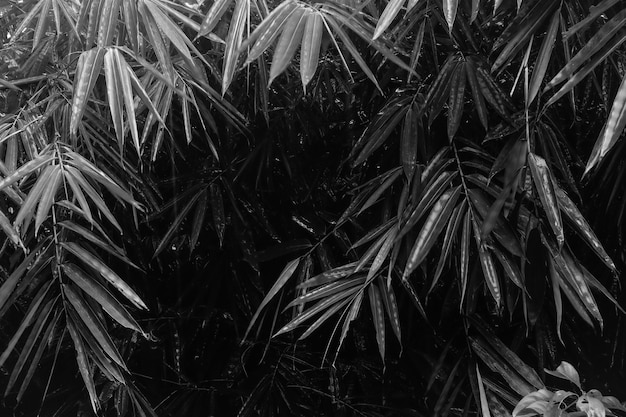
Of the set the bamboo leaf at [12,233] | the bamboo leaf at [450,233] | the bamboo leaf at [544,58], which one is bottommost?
the bamboo leaf at [450,233]

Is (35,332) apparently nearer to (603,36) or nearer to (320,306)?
(320,306)

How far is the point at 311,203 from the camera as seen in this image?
1607 millimetres

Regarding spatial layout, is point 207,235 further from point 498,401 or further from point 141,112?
point 498,401

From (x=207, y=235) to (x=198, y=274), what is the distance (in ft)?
0.33

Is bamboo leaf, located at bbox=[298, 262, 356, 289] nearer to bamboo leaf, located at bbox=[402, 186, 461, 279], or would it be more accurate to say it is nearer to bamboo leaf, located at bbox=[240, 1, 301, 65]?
bamboo leaf, located at bbox=[402, 186, 461, 279]

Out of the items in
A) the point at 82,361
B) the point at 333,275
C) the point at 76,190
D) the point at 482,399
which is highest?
the point at 76,190

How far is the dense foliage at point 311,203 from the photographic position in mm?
1158

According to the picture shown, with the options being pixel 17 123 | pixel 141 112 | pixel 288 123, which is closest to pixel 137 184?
pixel 141 112

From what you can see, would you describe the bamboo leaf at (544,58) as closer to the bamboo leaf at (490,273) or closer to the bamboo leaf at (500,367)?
the bamboo leaf at (490,273)

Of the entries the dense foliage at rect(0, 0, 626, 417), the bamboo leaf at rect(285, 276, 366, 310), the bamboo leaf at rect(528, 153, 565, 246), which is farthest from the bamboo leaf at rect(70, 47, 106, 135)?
the bamboo leaf at rect(528, 153, 565, 246)

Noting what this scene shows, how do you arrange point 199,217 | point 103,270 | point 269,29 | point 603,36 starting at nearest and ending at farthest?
1. point 603,36
2. point 269,29
3. point 103,270
4. point 199,217

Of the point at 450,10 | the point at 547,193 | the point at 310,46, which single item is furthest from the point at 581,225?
the point at 310,46

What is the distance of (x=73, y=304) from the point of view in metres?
1.31

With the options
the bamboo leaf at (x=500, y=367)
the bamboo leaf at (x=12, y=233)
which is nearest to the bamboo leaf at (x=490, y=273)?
the bamboo leaf at (x=500, y=367)
